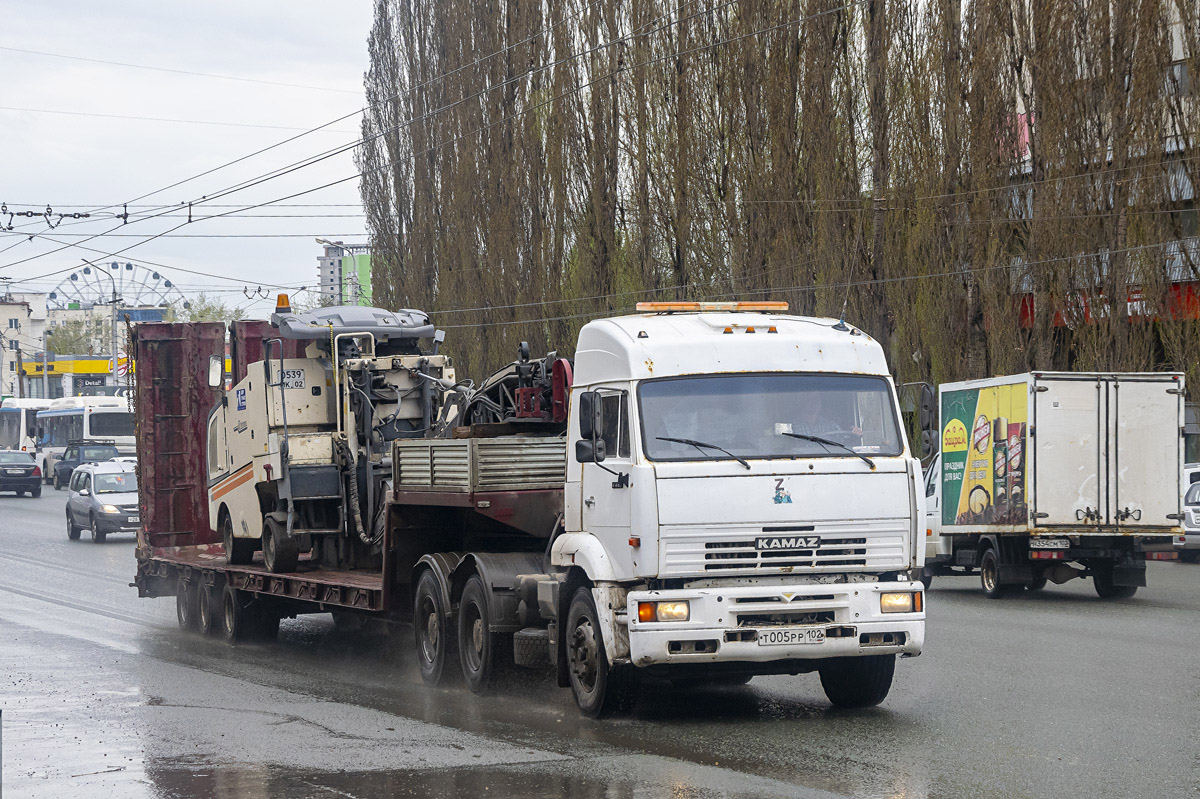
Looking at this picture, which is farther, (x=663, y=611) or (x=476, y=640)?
(x=476, y=640)

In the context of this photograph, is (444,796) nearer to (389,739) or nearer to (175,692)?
(389,739)

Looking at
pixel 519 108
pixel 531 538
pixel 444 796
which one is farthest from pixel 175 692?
pixel 519 108

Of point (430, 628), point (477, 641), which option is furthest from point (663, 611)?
point (430, 628)

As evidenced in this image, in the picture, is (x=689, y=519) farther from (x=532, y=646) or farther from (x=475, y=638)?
(x=475, y=638)

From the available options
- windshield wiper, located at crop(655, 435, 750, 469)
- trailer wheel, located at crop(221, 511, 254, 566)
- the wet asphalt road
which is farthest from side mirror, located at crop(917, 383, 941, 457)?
trailer wheel, located at crop(221, 511, 254, 566)

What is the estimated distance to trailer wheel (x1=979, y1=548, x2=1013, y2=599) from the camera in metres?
18.5

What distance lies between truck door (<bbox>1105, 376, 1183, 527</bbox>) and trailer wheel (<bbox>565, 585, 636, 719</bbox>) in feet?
33.0

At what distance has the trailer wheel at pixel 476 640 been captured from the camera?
35.8 ft

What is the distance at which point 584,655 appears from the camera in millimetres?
9766

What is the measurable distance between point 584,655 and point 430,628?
2562 millimetres

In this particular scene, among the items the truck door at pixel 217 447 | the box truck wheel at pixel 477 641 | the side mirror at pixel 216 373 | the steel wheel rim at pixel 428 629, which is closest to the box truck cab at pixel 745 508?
the box truck wheel at pixel 477 641

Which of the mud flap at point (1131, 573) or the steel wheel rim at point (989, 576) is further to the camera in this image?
the steel wheel rim at point (989, 576)

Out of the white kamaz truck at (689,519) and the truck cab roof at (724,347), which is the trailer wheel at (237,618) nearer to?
the white kamaz truck at (689,519)

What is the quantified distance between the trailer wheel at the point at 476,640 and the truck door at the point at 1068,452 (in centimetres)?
898
